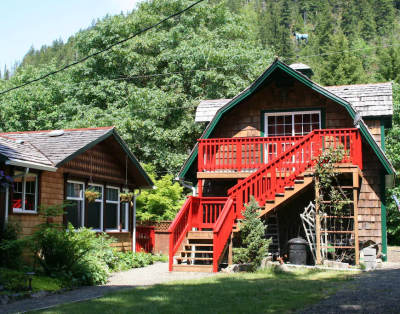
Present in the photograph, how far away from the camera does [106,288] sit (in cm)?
1173

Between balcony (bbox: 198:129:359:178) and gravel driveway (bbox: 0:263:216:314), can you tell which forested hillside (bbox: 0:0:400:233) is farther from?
gravel driveway (bbox: 0:263:216:314)

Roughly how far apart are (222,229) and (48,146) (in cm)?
622

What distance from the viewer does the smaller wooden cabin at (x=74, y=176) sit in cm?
1395

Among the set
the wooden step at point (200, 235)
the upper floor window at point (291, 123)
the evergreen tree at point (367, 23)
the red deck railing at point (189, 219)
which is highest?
the evergreen tree at point (367, 23)

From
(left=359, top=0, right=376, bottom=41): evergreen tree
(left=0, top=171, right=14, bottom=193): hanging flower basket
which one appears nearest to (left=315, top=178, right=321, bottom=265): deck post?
(left=0, top=171, right=14, bottom=193): hanging flower basket

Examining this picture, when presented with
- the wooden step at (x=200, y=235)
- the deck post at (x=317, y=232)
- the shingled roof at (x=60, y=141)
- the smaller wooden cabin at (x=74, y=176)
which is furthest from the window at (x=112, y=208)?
the deck post at (x=317, y=232)

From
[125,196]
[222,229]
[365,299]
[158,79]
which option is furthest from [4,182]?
[158,79]

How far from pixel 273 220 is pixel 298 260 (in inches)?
140

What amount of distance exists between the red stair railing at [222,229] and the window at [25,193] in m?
5.27

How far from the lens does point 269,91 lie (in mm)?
18625

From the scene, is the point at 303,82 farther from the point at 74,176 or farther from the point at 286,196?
the point at 74,176

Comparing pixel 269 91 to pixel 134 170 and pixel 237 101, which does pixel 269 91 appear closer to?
pixel 237 101

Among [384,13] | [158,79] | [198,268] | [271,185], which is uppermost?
[384,13]

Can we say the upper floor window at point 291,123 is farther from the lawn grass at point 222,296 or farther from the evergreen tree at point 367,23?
the evergreen tree at point 367,23
